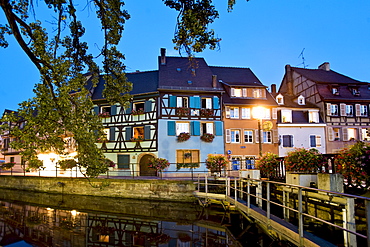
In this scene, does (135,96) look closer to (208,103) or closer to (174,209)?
(208,103)

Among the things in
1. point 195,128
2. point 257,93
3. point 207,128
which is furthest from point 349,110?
point 195,128

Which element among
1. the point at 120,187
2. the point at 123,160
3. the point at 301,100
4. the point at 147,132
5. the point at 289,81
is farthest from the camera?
the point at 289,81

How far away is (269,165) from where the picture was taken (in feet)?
39.8

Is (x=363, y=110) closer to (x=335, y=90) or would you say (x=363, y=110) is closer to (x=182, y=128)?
(x=335, y=90)

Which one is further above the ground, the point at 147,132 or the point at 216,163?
the point at 147,132

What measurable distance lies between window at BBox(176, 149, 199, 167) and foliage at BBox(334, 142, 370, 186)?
16620 millimetres

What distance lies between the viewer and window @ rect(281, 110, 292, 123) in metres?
27.1

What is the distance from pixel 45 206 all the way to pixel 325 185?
1509 centimetres

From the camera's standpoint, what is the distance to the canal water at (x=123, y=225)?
8773 mm

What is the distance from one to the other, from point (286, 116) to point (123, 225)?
67.2 ft

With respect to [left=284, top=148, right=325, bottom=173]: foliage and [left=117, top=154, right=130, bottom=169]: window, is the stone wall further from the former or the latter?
[left=284, top=148, right=325, bottom=173]: foliage

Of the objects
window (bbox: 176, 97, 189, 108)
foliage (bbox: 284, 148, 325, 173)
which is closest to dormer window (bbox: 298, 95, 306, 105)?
window (bbox: 176, 97, 189, 108)

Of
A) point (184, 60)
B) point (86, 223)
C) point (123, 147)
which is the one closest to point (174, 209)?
point (86, 223)

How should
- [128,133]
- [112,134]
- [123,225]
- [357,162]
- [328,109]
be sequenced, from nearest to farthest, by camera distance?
[357,162], [123,225], [128,133], [112,134], [328,109]
